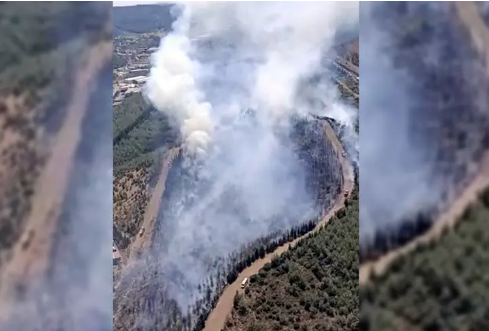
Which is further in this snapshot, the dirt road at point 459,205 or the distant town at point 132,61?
the distant town at point 132,61

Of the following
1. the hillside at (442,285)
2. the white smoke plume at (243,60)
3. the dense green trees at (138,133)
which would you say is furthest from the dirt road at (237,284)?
the dense green trees at (138,133)

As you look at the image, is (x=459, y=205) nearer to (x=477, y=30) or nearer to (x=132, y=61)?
(x=477, y=30)

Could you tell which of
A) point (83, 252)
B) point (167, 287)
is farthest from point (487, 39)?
point (83, 252)

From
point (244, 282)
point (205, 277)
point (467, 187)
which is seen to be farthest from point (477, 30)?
point (205, 277)

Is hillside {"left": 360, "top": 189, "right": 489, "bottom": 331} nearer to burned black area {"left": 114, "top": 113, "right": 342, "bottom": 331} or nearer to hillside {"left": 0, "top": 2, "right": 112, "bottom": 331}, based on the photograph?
burned black area {"left": 114, "top": 113, "right": 342, "bottom": 331}

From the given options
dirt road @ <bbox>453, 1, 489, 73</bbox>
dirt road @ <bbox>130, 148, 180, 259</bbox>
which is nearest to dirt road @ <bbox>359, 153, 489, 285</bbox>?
dirt road @ <bbox>453, 1, 489, 73</bbox>

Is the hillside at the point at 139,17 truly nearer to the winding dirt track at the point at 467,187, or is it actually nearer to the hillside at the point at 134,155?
the hillside at the point at 134,155
